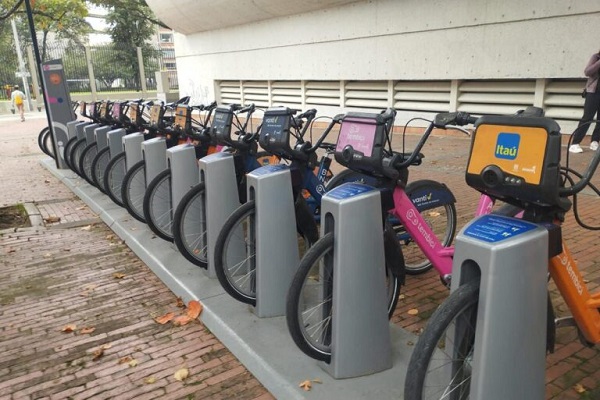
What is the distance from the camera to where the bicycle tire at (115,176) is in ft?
19.2

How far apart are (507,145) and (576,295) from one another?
0.80m

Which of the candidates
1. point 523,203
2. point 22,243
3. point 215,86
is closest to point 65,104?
point 22,243

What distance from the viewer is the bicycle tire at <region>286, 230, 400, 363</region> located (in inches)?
100

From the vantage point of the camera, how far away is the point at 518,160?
76.1 inches

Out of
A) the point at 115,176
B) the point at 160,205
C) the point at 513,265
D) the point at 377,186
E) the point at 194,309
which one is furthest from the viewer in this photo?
the point at 115,176

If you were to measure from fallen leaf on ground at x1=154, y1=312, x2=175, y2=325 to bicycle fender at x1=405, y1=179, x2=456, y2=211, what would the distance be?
1.83 m

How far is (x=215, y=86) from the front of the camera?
1933cm

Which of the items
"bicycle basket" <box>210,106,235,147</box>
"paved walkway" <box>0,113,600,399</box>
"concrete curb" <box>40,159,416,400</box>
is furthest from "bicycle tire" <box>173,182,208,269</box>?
"bicycle basket" <box>210,106,235,147</box>

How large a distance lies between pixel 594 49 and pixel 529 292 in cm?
801

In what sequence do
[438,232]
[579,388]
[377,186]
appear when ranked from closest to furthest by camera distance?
1. [579,388]
2. [377,186]
3. [438,232]

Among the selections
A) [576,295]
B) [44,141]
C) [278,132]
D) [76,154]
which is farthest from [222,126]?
[44,141]

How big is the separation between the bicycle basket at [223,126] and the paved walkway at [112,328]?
1.28 metres

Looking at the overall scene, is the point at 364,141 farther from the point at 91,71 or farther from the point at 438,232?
the point at 91,71

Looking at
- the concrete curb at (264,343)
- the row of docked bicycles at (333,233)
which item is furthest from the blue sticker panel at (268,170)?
the concrete curb at (264,343)
